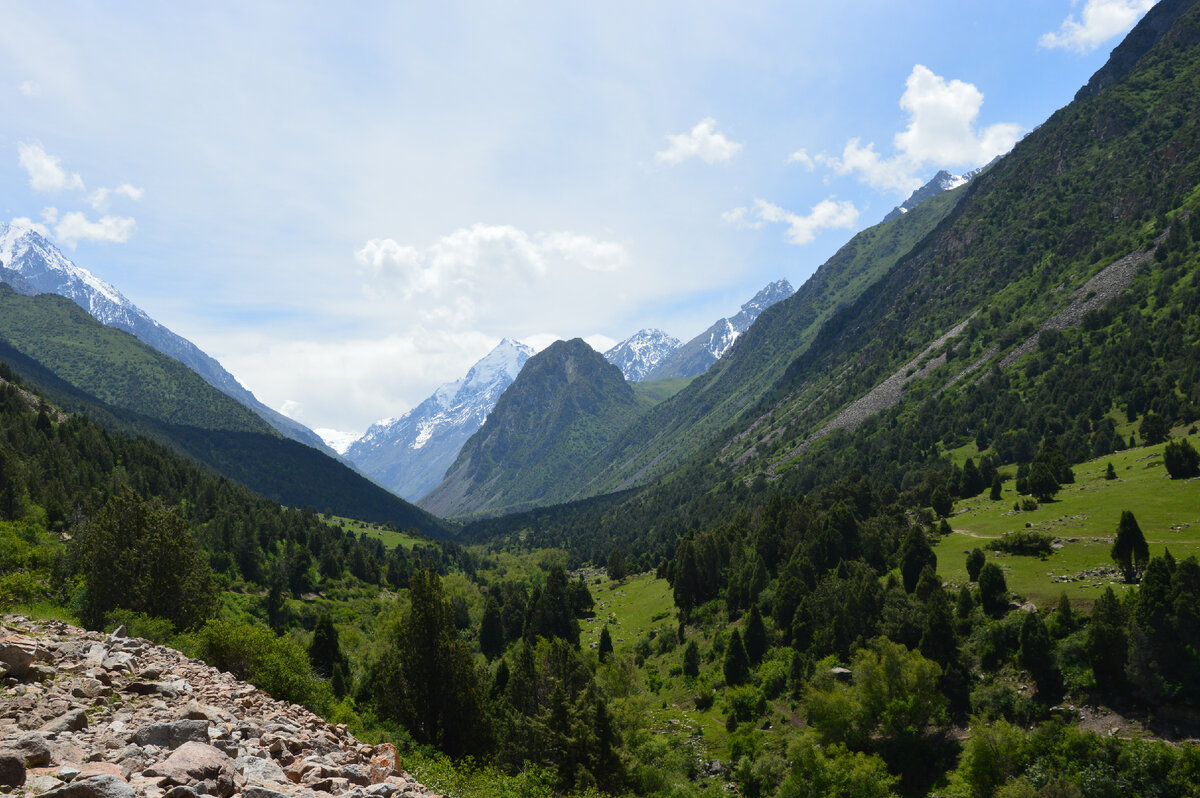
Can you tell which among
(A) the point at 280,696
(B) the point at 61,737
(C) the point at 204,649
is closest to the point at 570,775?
(A) the point at 280,696

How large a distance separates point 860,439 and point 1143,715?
150 m

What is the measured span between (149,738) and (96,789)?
14.6 feet

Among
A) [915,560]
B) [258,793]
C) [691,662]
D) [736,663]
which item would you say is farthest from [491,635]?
[258,793]

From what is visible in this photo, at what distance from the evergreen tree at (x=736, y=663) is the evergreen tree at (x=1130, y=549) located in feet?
129

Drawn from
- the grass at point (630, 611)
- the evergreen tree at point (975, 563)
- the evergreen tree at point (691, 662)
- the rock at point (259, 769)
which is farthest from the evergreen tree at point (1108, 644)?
the grass at point (630, 611)

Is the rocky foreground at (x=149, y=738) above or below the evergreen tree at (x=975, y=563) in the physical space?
above

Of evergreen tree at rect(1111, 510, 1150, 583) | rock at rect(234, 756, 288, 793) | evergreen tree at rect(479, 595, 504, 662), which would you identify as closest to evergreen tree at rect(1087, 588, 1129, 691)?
evergreen tree at rect(1111, 510, 1150, 583)

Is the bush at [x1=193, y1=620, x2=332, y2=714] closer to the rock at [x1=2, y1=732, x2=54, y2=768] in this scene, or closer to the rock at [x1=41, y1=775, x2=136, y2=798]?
the rock at [x1=2, y1=732, x2=54, y2=768]

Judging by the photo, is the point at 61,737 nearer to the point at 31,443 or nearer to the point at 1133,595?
the point at 1133,595

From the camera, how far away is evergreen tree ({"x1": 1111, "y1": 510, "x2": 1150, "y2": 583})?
5322 centimetres

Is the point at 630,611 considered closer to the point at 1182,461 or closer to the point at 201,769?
the point at 1182,461

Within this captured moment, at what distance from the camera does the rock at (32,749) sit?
472 inches

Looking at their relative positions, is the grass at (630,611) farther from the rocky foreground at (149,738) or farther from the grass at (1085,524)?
the rocky foreground at (149,738)

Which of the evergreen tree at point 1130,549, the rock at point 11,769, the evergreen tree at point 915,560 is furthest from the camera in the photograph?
the evergreen tree at point 915,560
